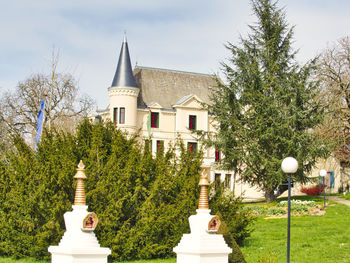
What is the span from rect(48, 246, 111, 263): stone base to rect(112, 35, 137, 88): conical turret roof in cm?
3453

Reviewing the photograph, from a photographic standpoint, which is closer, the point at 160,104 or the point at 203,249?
the point at 203,249

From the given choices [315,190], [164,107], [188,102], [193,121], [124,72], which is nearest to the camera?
[315,190]

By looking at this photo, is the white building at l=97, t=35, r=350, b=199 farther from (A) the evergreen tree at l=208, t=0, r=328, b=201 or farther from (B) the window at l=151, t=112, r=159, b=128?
(A) the evergreen tree at l=208, t=0, r=328, b=201

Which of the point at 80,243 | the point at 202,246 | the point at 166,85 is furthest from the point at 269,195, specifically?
the point at 80,243

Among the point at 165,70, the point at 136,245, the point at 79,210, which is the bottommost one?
the point at 136,245

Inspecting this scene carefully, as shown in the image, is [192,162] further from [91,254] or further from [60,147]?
[91,254]

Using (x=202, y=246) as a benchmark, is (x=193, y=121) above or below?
above

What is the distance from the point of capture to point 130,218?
1432cm

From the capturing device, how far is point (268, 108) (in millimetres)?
27203

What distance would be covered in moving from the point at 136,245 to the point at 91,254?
6.28 m

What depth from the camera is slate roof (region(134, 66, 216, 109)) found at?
4531 cm

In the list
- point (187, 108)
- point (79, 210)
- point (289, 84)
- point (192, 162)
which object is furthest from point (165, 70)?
point (79, 210)

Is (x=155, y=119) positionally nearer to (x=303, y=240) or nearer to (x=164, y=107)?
(x=164, y=107)

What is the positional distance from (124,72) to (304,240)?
2835 centimetres
